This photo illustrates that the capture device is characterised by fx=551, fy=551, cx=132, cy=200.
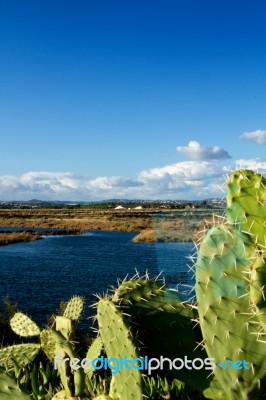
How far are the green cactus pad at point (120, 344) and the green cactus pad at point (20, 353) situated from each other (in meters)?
1.35

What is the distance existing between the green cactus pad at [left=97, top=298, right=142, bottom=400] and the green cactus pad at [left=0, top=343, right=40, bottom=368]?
1353mm

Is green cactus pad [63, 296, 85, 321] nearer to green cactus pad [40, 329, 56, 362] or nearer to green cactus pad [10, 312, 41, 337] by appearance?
green cactus pad [40, 329, 56, 362]

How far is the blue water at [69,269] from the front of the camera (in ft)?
31.4

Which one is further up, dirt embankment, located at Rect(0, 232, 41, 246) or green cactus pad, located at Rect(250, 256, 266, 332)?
green cactus pad, located at Rect(250, 256, 266, 332)

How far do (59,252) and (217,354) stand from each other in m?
26.4

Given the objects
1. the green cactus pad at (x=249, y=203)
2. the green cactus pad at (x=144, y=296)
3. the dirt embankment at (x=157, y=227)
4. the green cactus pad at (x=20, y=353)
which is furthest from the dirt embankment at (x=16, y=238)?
the green cactus pad at (x=249, y=203)

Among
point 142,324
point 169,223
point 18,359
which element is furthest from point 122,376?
point 169,223

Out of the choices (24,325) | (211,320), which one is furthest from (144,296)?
(24,325)

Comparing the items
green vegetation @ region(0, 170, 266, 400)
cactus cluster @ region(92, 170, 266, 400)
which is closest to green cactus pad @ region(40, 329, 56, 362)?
green vegetation @ region(0, 170, 266, 400)

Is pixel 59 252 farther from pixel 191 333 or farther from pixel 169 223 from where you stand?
pixel 191 333

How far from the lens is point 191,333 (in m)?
2.19

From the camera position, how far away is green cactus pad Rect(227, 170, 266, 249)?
1820 millimetres

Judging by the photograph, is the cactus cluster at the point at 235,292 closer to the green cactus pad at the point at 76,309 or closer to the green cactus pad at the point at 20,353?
the green cactus pad at the point at 76,309

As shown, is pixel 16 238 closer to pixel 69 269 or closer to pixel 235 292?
pixel 69 269
